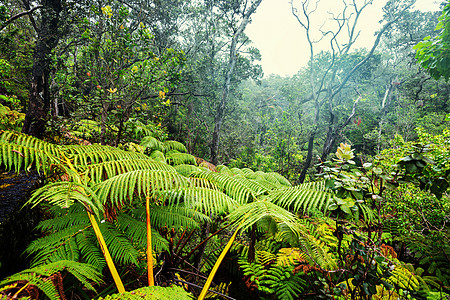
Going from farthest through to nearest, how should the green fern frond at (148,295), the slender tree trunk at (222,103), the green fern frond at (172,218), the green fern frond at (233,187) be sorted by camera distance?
the slender tree trunk at (222,103), the green fern frond at (233,187), the green fern frond at (172,218), the green fern frond at (148,295)

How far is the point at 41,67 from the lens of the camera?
316 centimetres

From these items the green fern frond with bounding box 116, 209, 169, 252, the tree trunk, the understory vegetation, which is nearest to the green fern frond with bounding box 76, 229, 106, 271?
the understory vegetation

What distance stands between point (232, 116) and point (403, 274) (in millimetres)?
10081

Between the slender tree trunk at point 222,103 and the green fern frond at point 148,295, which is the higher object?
the slender tree trunk at point 222,103

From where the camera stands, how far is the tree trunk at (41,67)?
3080 mm

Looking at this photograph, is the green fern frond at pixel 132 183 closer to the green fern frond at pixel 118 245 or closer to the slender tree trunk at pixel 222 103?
the green fern frond at pixel 118 245

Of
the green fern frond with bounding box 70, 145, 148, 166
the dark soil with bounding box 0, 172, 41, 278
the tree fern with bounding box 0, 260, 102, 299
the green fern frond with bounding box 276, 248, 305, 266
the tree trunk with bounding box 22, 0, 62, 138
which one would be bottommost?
the green fern frond with bounding box 276, 248, 305, 266

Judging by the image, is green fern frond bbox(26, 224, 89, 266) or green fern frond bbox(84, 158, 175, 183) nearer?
green fern frond bbox(26, 224, 89, 266)

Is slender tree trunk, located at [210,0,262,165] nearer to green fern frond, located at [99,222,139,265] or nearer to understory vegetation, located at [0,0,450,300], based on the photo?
understory vegetation, located at [0,0,450,300]

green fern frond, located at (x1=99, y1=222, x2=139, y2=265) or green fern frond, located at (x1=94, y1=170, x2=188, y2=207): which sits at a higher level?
green fern frond, located at (x1=94, y1=170, x2=188, y2=207)

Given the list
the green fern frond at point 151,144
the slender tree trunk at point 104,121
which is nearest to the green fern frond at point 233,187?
the green fern frond at point 151,144

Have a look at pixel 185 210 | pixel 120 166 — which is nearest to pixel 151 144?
pixel 120 166

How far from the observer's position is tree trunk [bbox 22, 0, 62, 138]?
3.08m

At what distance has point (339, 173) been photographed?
132 centimetres
